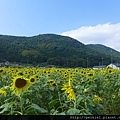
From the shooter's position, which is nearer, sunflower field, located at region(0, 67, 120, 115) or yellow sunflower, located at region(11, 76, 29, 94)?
sunflower field, located at region(0, 67, 120, 115)

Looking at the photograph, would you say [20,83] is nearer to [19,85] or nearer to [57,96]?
[19,85]

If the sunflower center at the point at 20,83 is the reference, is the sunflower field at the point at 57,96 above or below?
below

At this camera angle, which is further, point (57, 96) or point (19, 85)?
point (57, 96)

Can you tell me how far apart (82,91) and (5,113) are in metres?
1.28

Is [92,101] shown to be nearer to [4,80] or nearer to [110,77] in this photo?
[4,80]

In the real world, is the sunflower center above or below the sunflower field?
above

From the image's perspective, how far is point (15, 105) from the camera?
138 inches

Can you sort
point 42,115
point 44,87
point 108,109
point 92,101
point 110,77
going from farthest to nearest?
1. point 110,77
2. point 108,109
3. point 44,87
4. point 92,101
5. point 42,115

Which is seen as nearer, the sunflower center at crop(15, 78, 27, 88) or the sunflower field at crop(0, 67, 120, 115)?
the sunflower field at crop(0, 67, 120, 115)

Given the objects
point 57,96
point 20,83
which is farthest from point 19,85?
point 57,96

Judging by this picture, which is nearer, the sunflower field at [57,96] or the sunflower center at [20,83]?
the sunflower field at [57,96]

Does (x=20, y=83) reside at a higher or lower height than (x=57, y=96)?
higher

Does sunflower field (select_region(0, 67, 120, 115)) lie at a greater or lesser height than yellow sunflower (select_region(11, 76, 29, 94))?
lesser

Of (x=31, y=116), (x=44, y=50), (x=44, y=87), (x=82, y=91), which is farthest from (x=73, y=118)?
(x=44, y=50)
